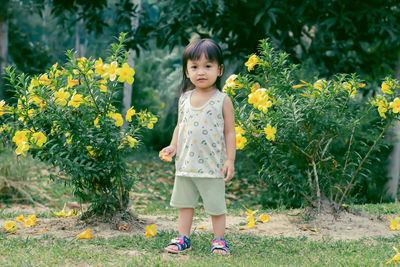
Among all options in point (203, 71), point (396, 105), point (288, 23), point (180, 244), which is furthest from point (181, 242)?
point (288, 23)

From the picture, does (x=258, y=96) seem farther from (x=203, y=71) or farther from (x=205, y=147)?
(x=205, y=147)

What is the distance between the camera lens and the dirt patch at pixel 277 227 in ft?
11.7

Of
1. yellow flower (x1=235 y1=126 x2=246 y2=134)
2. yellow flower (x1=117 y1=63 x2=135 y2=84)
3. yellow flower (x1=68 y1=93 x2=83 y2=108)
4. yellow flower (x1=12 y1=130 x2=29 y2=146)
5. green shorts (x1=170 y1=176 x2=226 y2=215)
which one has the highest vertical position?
yellow flower (x1=117 y1=63 x2=135 y2=84)

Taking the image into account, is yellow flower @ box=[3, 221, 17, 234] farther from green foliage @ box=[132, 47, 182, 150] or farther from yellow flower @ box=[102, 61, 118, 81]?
green foliage @ box=[132, 47, 182, 150]

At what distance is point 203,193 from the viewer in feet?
9.82

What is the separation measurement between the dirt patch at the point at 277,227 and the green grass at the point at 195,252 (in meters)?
0.21

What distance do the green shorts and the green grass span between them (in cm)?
31

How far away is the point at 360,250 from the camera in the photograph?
3098 millimetres

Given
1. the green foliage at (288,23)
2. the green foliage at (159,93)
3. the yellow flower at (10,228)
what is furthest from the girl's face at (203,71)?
the green foliage at (159,93)

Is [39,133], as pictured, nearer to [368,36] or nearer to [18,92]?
[18,92]

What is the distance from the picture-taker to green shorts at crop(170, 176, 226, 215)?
117 inches

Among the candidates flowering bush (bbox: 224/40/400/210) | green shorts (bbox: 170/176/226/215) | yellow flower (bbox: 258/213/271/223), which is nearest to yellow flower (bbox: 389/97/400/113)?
flowering bush (bbox: 224/40/400/210)

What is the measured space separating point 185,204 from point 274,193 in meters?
3.70

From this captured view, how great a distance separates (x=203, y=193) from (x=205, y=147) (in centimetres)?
31
